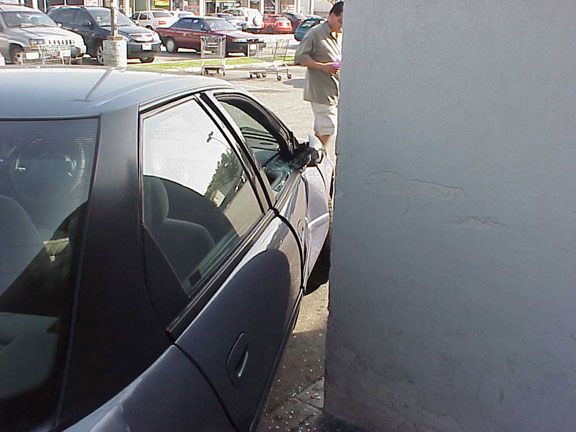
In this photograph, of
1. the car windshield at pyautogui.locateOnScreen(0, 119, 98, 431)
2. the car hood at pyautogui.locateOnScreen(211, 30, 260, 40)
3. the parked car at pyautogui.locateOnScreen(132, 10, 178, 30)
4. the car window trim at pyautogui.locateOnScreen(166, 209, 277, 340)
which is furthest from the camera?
the parked car at pyautogui.locateOnScreen(132, 10, 178, 30)

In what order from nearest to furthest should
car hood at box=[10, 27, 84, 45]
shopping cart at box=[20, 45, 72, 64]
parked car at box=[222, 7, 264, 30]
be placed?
shopping cart at box=[20, 45, 72, 64], car hood at box=[10, 27, 84, 45], parked car at box=[222, 7, 264, 30]

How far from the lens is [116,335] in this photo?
4.89 feet

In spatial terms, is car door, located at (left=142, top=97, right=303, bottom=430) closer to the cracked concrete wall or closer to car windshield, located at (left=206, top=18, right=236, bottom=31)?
the cracked concrete wall

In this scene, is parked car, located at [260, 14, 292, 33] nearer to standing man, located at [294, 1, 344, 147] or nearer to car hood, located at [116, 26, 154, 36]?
car hood, located at [116, 26, 154, 36]

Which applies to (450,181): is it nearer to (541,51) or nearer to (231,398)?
(541,51)

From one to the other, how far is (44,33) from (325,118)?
44.3 ft

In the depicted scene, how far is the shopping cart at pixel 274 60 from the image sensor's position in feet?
57.5

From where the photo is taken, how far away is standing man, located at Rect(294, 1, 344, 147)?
6.05 m

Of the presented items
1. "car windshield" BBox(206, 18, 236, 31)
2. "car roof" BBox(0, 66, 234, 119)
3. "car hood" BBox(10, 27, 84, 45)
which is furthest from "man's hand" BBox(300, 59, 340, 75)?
"car windshield" BBox(206, 18, 236, 31)

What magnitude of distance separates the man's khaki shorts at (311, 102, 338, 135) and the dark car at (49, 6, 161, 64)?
15.5 metres

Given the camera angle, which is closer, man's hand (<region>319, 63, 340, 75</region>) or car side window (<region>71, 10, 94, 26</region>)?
man's hand (<region>319, 63, 340, 75</region>)

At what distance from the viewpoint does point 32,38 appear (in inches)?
644

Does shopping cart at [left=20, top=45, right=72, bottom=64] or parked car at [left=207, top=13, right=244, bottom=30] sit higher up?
parked car at [left=207, top=13, right=244, bottom=30]

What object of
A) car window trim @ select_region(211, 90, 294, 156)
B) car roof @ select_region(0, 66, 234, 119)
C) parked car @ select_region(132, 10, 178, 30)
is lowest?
car window trim @ select_region(211, 90, 294, 156)
